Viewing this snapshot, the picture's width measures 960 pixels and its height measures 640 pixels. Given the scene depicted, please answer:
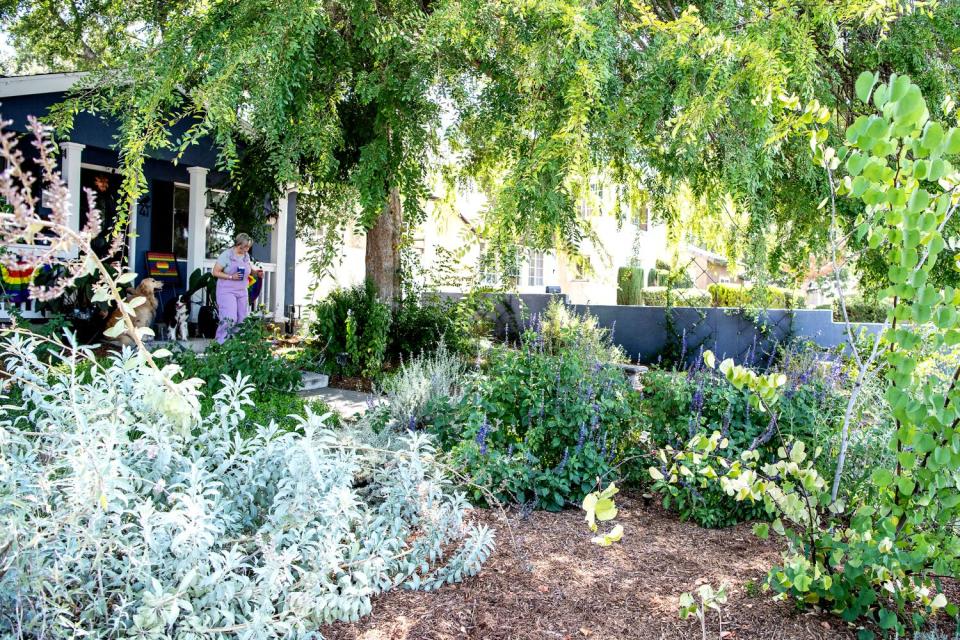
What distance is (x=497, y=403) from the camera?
13.0ft

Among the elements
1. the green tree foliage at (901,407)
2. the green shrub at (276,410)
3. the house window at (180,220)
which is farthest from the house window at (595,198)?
the house window at (180,220)

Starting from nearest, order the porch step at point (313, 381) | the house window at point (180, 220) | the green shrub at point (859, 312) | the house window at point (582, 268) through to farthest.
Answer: the house window at point (582, 268), the porch step at point (313, 381), the house window at point (180, 220), the green shrub at point (859, 312)

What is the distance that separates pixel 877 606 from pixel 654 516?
1.25 m

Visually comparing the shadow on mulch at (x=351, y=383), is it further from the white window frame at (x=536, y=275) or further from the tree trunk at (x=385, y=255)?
the white window frame at (x=536, y=275)

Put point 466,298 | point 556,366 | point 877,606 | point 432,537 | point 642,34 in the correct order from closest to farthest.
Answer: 1. point 877,606
2. point 432,537
3. point 556,366
4. point 642,34
5. point 466,298

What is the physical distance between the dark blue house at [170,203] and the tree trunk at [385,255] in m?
1.79

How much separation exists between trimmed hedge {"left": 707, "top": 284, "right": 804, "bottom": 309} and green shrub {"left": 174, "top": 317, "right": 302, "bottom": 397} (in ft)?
14.2

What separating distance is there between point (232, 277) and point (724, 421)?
6662 millimetres

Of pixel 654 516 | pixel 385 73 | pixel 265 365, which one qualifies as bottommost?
pixel 654 516

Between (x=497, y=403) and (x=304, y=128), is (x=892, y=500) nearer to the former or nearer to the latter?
(x=497, y=403)

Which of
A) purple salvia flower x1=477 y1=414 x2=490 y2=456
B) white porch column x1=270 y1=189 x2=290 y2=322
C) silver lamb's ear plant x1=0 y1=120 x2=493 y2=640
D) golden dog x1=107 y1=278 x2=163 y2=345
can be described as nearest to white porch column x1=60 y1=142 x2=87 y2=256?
golden dog x1=107 y1=278 x2=163 y2=345

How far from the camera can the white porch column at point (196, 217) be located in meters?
11.3

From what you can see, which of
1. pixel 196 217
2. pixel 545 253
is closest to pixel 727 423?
pixel 545 253

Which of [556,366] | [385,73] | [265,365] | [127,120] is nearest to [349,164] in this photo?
[385,73]
